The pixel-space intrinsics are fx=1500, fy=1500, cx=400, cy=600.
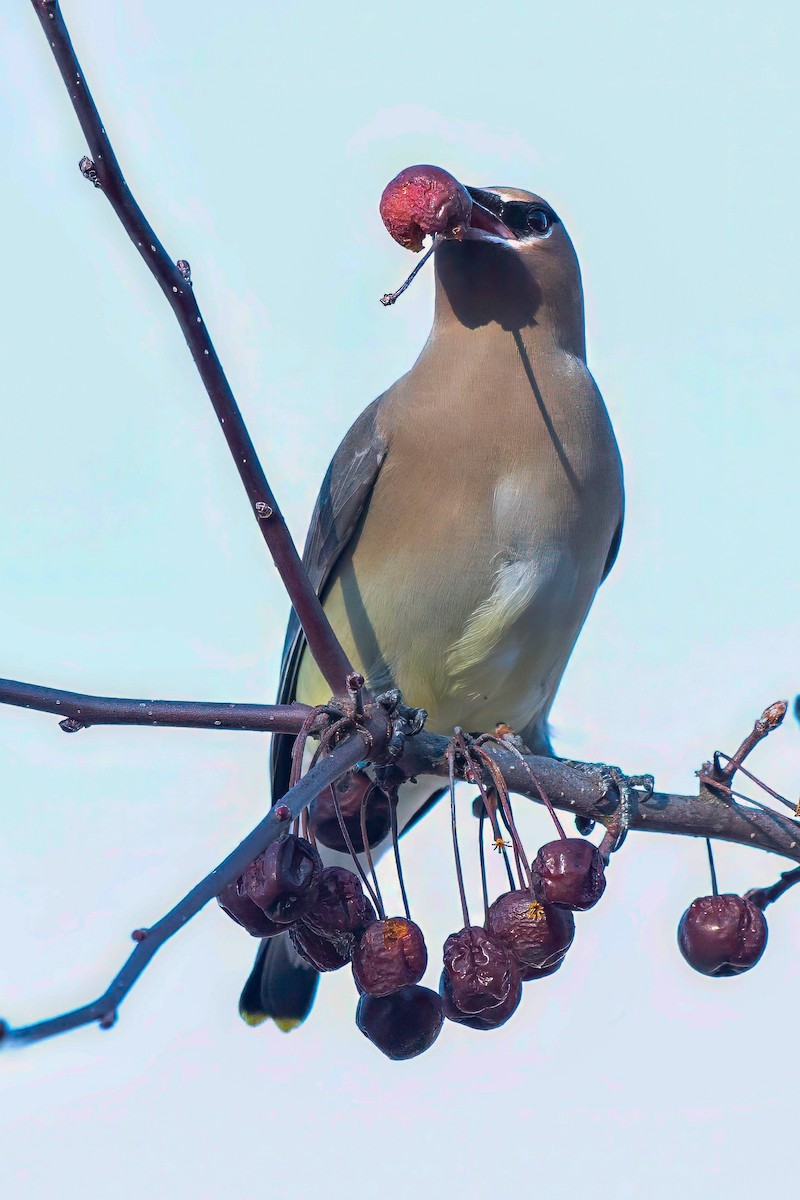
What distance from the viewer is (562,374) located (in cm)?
451

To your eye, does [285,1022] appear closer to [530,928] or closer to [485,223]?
A: [530,928]

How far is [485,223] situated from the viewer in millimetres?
4520

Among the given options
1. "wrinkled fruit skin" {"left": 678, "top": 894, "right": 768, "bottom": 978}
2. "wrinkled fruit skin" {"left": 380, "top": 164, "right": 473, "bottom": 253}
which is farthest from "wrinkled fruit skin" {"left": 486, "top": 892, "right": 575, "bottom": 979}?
"wrinkled fruit skin" {"left": 380, "top": 164, "right": 473, "bottom": 253}

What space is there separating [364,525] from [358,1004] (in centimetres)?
202

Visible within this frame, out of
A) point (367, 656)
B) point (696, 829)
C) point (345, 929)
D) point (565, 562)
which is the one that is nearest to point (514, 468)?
point (565, 562)

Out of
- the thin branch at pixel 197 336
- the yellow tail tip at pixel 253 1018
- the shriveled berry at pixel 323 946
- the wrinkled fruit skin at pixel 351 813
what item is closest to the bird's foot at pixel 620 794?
the wrinkled fruit skin at pixel 351 813

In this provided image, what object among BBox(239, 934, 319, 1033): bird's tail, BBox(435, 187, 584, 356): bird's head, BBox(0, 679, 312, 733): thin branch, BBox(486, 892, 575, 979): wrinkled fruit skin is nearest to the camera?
BBox(0, 679, 312, 733): thin branch

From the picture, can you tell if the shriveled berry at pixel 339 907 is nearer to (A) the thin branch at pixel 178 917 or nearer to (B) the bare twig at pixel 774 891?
(A) the thin branch at pixel 178 917

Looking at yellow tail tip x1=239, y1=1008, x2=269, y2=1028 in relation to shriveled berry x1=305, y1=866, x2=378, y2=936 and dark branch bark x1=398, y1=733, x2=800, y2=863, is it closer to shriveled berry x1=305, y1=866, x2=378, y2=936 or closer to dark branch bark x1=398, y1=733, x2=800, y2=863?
dark branch bark x1=398, y1=733, x2=800, y2=863

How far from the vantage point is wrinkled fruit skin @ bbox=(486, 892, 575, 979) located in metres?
2.71

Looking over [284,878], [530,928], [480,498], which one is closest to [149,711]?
[284,878]

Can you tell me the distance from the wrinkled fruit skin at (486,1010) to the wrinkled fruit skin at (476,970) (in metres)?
0.01

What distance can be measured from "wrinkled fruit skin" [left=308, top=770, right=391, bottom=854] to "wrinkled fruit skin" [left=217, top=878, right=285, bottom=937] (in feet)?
1.46

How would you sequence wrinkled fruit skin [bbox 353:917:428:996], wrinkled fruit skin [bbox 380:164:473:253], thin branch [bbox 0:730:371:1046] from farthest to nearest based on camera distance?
wrinkled fruit skin [bbox 380:164:473:253]
wrinkled fruit skin [bbox 353:917:428:996]
thin branch [bbox 0:730:371:1046]
